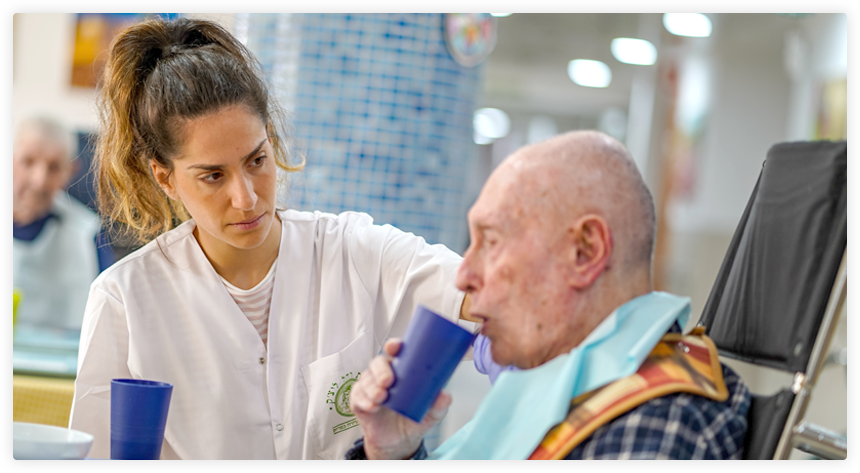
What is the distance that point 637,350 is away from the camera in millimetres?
1095

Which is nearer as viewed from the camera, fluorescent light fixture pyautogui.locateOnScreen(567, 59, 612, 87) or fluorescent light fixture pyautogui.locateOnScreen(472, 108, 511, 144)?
fluorescent light fixture pyautogui.locateOnScreen(567, 59, 612, 87)

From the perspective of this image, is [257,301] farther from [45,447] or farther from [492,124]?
[492,124]

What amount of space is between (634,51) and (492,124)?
8326mm

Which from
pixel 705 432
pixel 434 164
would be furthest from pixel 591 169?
pixel 434 164

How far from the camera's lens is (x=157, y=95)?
1.65 metres

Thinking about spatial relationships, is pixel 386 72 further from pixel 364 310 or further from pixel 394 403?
pixel 394 403

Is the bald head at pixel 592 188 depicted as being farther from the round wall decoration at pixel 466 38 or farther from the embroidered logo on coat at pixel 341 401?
the round wall decoration at pixel 466 38

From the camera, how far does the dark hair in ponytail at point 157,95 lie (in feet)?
5.30

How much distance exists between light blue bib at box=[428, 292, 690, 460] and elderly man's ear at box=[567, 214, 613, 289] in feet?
0.23

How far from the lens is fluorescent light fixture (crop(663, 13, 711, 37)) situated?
24.9 feet

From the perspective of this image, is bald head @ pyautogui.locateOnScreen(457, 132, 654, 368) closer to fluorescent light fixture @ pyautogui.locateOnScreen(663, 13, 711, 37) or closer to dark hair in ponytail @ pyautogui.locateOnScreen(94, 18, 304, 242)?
dark hair in ponytail @ pyautogui.locateOnScreen(94, 18, 304, 242)

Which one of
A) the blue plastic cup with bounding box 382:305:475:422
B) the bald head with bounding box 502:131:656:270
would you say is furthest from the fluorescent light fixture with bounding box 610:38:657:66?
the blue plastic cup with bounding box 382:305:475:422

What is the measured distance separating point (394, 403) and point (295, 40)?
2754mm

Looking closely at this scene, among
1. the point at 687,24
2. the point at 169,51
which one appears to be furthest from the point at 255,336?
the point at 687,24
